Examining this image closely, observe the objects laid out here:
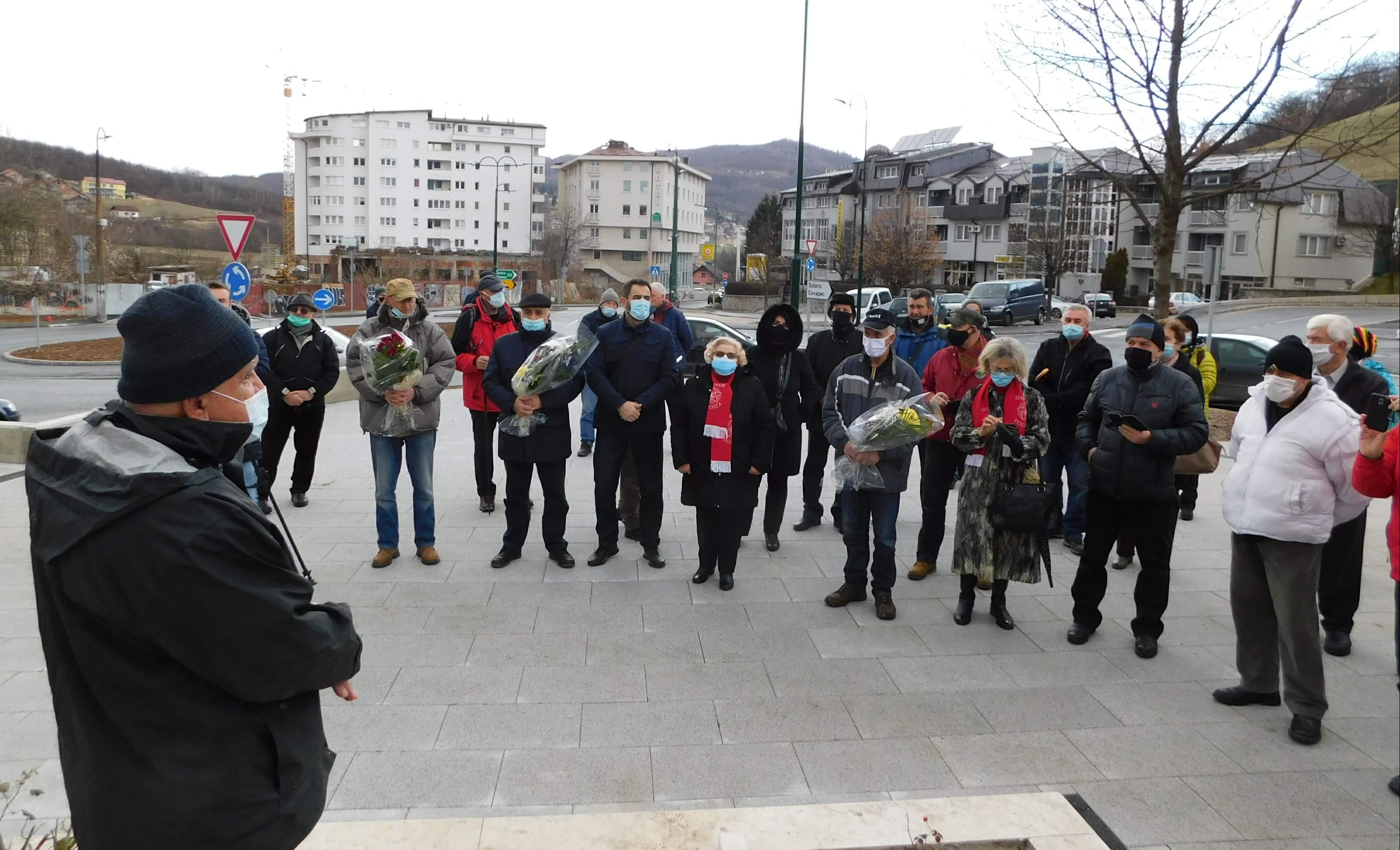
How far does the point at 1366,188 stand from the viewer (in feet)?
234

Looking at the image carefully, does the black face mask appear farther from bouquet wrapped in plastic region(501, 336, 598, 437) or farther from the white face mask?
bouquet wrapped in plastic region(501, 336, 598, 437)

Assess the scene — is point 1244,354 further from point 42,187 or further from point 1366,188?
point 1366,188

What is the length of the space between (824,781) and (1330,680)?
3247 mm

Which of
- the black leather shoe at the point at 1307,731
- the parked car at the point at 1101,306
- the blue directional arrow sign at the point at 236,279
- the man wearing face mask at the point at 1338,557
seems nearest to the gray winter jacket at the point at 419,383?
the black leather shoe at the point at 1307,731

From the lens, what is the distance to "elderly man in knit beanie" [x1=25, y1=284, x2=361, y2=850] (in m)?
2.00

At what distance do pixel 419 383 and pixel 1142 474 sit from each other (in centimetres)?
491

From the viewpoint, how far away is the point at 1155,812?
3.96 meters

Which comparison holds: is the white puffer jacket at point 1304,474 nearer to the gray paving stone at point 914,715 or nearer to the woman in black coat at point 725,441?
the gray paving stone at point 914,715

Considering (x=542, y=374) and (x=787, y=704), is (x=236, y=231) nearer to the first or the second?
(x=542, y=374)

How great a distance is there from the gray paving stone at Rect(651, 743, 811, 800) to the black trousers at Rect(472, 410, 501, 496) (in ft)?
16.3

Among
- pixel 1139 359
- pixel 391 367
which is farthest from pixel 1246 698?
pixel 391 367

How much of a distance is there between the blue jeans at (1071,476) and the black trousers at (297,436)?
644 centimetres

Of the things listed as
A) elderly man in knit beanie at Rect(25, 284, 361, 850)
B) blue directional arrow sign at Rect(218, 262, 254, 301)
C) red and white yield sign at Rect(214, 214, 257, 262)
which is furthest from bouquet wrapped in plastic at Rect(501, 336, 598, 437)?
blue directional arrow sign at Rect(218, 262, 254, 301)

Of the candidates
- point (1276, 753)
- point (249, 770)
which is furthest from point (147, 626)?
point (1276, 753)
